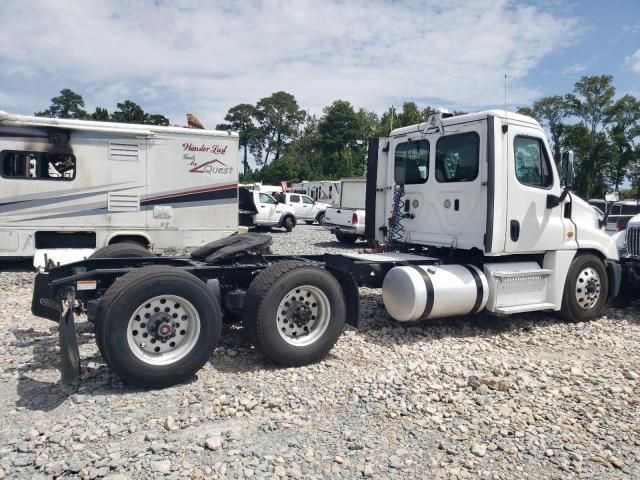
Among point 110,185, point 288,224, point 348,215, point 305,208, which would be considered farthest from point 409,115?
point 110,185

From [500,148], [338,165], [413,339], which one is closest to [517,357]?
[413,339]

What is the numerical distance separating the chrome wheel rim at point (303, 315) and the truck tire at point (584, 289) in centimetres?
373

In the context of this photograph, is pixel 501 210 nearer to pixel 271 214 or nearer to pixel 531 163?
pixel 531 163

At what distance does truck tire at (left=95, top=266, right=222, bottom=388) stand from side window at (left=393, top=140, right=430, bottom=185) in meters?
3.85

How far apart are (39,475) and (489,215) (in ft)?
17.0

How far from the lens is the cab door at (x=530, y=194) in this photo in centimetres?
647

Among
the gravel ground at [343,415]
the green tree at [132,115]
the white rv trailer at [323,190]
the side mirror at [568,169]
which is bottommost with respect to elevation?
the gravel ground at [343,415]

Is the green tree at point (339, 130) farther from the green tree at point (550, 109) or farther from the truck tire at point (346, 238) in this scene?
the truck tire at point (346, 238)

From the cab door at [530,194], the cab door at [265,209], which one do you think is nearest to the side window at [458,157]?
the cab door at [530,194]

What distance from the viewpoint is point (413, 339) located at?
246 inches

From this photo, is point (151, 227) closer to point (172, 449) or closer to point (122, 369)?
point (122, 369)

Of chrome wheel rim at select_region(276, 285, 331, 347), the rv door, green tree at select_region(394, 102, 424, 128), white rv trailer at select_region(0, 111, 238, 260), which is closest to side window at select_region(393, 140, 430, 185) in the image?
the rv door

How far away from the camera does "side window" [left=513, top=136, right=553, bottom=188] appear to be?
6.56m

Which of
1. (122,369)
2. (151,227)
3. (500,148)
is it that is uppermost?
(500,148)
